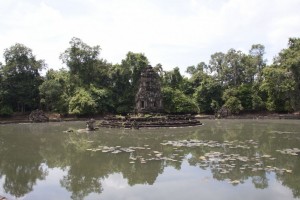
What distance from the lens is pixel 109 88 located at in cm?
5056

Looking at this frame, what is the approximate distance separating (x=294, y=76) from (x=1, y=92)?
3826 cm

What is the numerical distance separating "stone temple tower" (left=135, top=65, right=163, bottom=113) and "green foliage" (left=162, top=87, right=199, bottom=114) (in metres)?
12.7

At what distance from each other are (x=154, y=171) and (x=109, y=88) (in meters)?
40.1

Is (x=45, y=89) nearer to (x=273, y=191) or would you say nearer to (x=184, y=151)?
(x=184, y=151)

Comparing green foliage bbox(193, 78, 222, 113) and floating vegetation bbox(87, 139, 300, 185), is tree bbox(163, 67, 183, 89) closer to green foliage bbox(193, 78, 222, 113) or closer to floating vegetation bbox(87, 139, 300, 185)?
green foliage bbox(193, 78, 222, 113)

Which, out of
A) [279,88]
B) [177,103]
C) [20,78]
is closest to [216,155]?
[279,88]

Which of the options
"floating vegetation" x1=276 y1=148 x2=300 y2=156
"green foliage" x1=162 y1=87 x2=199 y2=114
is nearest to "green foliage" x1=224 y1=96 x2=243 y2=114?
"green foliage" x1=162 y1=87 x2=199 y2=114

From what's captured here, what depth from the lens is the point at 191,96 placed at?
52500 mm

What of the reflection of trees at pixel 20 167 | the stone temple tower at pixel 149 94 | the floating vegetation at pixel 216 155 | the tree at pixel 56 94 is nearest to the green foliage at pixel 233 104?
the stone temple tower at pixel 149 94

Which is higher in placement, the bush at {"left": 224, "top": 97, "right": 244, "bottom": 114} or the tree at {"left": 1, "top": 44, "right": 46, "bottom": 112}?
the tree at {"left": 1, "top": 44, "right": 46, "bottom": 112}

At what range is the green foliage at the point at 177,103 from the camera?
4624 centimetres

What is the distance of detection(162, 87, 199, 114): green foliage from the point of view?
4624cm

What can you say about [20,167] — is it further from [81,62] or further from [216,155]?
[81,62]

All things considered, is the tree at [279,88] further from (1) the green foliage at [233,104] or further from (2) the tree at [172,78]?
(2) the tree at [172,78]
